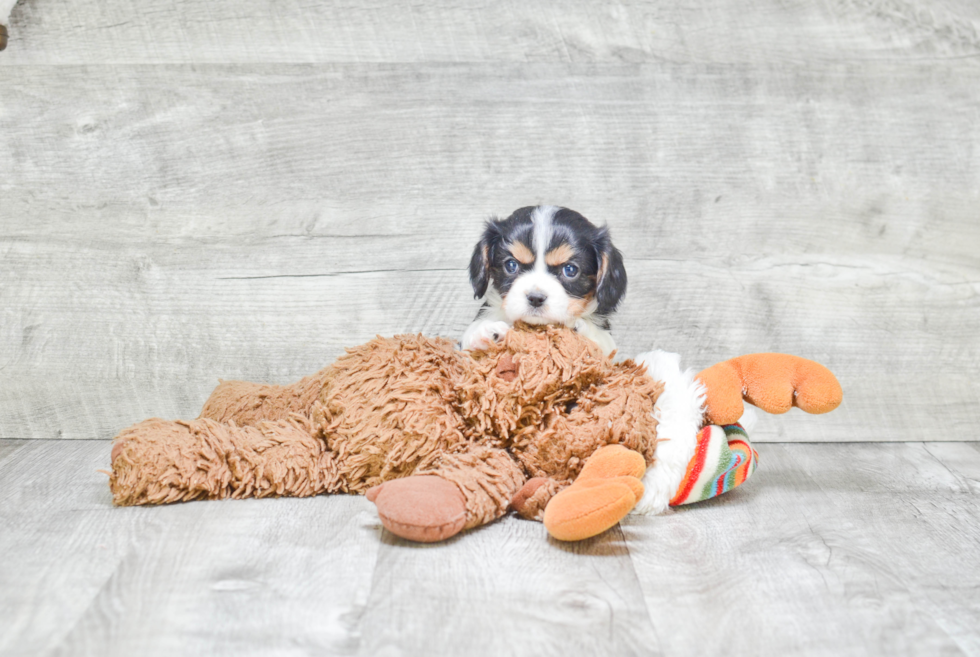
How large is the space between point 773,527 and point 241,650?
2.85 feet

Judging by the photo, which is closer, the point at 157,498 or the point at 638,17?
the point at 157,498

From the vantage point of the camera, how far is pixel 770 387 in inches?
55.4

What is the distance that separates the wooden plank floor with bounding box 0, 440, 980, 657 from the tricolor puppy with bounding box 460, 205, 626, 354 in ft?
1.19

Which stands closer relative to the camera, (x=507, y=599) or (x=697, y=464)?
(x=507, y=599)

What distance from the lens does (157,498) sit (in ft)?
4.54

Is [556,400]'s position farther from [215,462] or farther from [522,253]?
[215,462]

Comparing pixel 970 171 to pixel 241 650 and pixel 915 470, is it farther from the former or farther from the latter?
pixel 241 650

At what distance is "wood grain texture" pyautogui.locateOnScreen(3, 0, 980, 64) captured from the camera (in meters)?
1.88

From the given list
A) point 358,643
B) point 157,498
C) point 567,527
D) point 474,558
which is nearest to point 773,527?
point 567,527

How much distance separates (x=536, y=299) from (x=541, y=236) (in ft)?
0.38

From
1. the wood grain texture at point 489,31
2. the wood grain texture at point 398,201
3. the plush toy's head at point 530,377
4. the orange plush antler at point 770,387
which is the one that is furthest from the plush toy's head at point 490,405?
the wood grain texture at point 489,31

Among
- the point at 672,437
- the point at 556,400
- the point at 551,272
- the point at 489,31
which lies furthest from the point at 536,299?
the point at 489,31

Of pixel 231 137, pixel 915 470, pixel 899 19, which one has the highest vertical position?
pixel 899 19

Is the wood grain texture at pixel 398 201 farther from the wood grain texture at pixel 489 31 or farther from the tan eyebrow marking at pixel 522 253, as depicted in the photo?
the tan eyebrow marking at pixel 522 253
